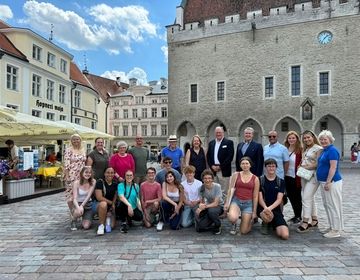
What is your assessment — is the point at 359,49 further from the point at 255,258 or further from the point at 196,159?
the point at 255,258

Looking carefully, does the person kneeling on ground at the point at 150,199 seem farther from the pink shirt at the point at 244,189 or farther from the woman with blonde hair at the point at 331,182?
the woman with blonde hair at the point at 331,182

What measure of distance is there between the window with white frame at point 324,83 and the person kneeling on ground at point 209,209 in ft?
80.2

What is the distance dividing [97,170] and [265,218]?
10.3 ft

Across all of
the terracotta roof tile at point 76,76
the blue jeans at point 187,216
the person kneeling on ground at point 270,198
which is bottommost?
the blue jeans at point 187,216

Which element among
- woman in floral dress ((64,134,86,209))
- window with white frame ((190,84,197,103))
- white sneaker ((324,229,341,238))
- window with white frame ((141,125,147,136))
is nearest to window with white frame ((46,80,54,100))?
window with white frame ((190,84,197,103))

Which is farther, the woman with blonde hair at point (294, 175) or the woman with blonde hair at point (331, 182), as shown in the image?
the woman with blonde hair at point (294, 175)

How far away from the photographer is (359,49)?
2650 cm

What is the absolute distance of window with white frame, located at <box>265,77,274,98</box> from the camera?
95.5ft

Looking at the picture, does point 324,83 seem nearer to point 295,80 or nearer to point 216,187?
point 295,80

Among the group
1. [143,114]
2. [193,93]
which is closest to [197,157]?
[193,93]

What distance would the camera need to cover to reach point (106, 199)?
605 centimetres

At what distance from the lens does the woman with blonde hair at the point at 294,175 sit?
6.28 metres

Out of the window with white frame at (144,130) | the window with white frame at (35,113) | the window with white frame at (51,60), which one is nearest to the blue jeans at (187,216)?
the window with white frame at (35,113)

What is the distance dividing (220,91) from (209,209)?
84.9 ft
